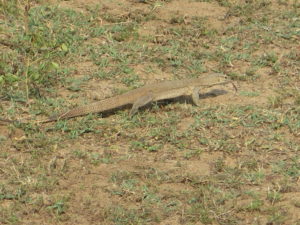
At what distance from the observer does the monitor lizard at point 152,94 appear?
7637 millimetres

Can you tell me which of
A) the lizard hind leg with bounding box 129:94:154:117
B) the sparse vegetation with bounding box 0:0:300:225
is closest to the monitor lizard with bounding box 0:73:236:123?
the lizard hind leg with bounding box 129:94:154:117

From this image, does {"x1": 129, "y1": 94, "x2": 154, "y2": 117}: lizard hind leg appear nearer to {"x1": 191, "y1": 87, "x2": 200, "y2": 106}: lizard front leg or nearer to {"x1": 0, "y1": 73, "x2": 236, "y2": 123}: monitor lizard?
{"x1": 0, "y1": 73, "x2": 236, "y2": 123}: monitor lizard

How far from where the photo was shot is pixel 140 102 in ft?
25.7

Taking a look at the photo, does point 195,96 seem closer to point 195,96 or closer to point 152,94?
point 195,96

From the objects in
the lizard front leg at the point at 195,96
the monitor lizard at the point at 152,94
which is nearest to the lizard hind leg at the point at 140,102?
the monitor lizard at the point at 152,94

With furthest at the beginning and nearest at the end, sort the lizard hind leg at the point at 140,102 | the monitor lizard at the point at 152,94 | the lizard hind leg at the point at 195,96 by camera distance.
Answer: the lizard hind leg at the point at 195,96 → the lizard hind leg at the point at 140,102 → the monitor lizard at the point at 152,94

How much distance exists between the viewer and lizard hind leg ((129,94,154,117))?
7785 mm

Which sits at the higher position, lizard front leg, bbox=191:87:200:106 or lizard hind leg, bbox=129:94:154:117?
lizard hind leg, bbox=129:94:154:117

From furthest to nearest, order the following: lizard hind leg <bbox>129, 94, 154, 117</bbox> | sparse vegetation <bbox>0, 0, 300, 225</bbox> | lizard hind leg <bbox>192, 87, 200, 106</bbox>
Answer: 1. lizard hind leg <bbox>192, 87, 200, 106</bbox>
2. lizard hind leg <bbox>129, 94, 154, 117</bbox>
3. sparse vegetation <bbox>0, 0, 300, 225</bbox>

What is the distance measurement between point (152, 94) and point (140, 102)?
22cm

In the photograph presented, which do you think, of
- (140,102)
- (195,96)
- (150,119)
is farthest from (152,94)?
(195,96)

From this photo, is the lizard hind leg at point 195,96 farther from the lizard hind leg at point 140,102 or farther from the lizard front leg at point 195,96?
the lizard hind leg at point 140,102

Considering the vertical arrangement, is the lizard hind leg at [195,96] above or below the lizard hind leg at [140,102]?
below

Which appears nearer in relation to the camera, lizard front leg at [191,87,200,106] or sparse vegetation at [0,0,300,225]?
sparse vegetation at [0,0,300,225]
